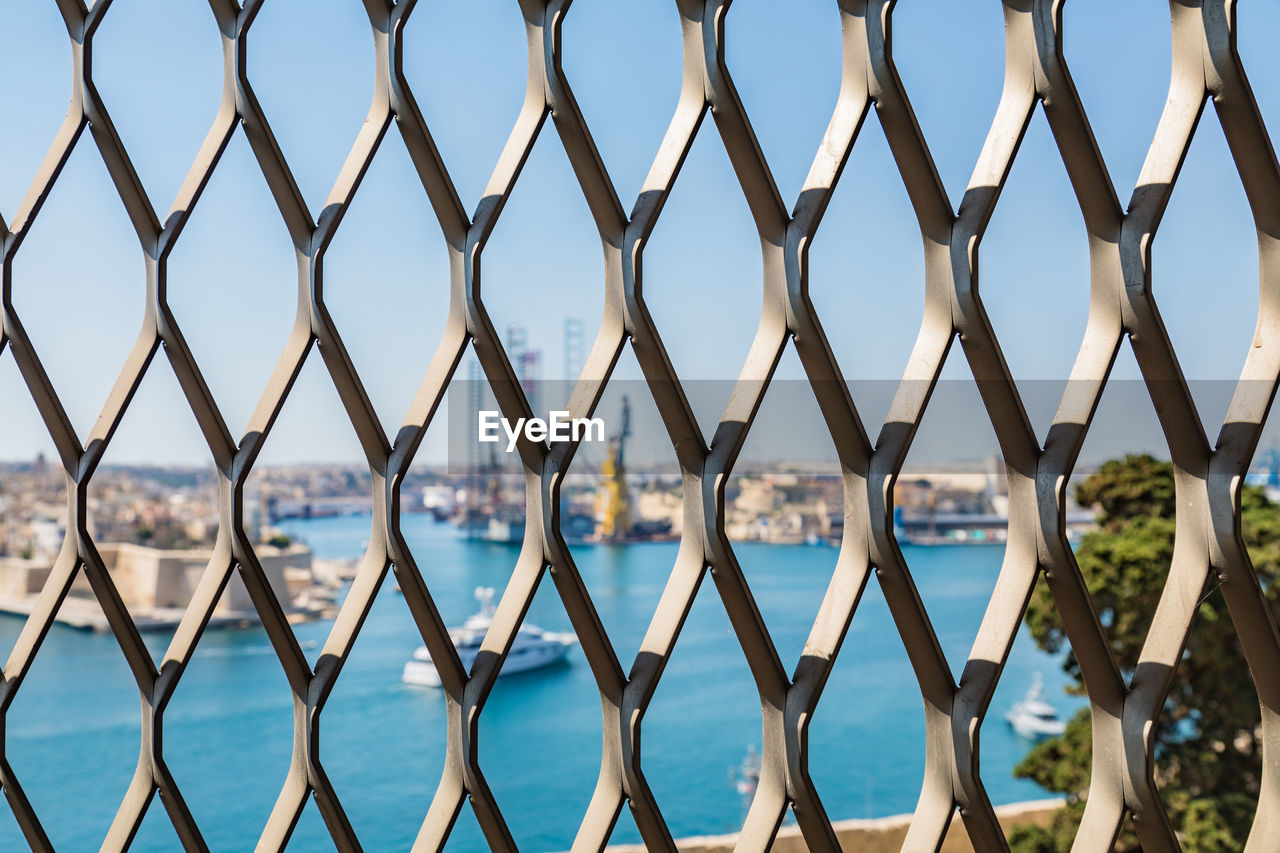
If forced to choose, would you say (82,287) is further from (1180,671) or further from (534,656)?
(1180,671)

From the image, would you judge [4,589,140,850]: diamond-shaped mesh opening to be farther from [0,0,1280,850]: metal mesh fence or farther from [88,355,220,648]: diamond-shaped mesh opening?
[0,0,1280,850]: metal mesh fence

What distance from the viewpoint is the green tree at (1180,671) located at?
19.4ft

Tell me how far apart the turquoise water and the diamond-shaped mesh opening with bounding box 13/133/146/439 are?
21.0 ft

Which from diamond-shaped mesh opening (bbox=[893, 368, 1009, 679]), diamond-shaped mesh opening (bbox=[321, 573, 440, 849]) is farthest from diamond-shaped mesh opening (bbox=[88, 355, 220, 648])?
diamond-shaped mesh opening (bbox=[893, 368, 1009, 679])

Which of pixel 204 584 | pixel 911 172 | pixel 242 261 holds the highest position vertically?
pixel 242 261

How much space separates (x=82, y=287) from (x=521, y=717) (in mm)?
15646

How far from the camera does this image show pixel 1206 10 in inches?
20.0

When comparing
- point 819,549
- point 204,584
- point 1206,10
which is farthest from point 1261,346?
point 819,549

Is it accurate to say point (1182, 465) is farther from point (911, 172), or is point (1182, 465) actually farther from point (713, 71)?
point (713, 71)

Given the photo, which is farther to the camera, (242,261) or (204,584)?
(242,261)

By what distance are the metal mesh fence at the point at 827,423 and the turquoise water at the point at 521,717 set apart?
18554 mm

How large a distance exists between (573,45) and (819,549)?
83.7ft

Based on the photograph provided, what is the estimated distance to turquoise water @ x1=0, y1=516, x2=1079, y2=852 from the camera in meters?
20.2

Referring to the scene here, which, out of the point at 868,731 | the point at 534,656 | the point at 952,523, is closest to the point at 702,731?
the point at 868,731
